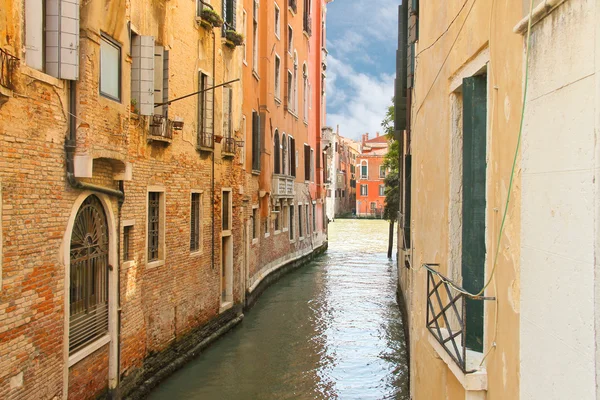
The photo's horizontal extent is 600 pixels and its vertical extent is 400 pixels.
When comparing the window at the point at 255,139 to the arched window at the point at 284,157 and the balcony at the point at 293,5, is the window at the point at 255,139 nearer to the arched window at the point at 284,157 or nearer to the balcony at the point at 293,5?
the arched window at the point at 284,157

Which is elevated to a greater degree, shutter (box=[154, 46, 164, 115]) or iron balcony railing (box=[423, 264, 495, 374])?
shutter (box=[154, 46, 164, 115])

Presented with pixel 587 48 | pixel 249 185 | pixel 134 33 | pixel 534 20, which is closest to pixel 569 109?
pixel 587 48

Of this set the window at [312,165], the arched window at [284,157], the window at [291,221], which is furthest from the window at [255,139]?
the window at [312,165]

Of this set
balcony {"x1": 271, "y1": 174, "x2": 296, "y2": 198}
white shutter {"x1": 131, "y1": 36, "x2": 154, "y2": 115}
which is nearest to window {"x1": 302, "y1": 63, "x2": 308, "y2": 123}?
balcony {"x1": 271, "y1": 174, "x2": 296, "y2": 198}

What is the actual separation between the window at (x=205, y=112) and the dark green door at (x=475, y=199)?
25.9ft

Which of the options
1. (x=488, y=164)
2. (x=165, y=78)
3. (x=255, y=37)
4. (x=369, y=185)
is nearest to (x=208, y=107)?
(x=165, y=78)

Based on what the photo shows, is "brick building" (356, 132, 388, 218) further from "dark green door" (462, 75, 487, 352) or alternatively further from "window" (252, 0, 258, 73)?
"dark green door" (462, 75, 487, 352)

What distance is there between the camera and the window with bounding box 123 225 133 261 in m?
8.91

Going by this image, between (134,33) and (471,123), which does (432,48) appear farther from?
(134,33)

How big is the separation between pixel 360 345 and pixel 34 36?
29.9ft

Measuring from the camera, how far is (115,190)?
8195mm

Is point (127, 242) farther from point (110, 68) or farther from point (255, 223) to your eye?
point (255, 223)

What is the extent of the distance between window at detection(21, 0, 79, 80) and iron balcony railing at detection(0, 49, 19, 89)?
1.78ft

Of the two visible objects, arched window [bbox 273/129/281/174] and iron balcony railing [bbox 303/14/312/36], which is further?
iron balcony railing [bbox 303/14/312/36]
